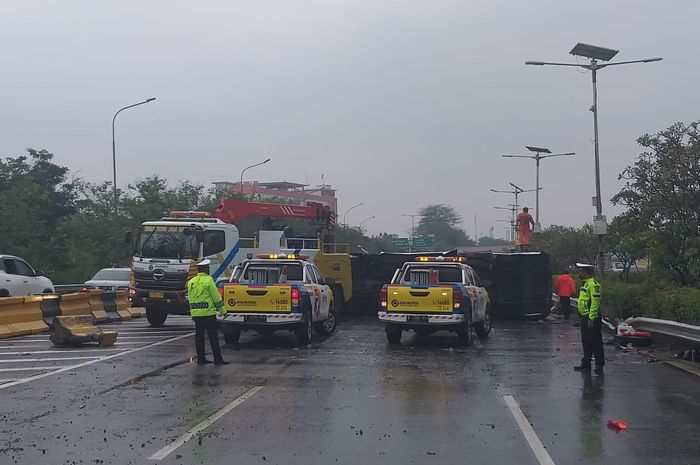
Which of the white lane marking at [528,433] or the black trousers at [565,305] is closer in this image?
the white lane marking at [528,433]

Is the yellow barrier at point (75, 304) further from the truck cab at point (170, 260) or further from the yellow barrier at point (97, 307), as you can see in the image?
the truck cab at point (170, 260)

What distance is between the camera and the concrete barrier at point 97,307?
2189 cm

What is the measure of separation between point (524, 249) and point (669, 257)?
7437 millimetres

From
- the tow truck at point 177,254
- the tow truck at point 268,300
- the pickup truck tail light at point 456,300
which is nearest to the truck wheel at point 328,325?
the tow truck at point 268,300

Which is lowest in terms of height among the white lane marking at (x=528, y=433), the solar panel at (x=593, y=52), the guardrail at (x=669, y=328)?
the white lane marking at (x=528, y=433)

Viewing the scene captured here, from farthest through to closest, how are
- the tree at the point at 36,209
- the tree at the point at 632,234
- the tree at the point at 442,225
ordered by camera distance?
the tree at the point at 442,225, the tree at the point at 36,209, the tree at the point at 632,234

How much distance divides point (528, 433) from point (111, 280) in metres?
23.9

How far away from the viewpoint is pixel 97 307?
22406 millimetres

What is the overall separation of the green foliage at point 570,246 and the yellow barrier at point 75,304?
93.0ft

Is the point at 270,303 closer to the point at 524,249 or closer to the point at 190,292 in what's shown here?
the point at 190,292

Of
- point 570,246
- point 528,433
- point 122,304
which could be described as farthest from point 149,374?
point 570,246

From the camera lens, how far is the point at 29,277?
24.1 meters

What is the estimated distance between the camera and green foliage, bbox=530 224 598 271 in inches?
1747

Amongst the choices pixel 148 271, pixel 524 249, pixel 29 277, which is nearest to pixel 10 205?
pixel 29 277
